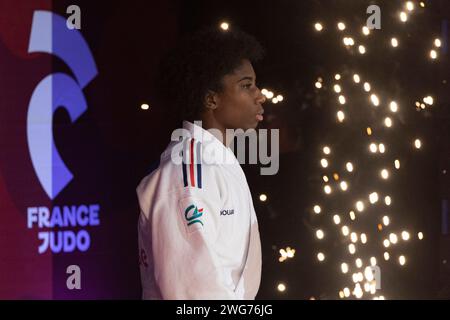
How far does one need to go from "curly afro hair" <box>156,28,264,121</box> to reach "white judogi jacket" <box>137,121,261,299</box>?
0.12 metres

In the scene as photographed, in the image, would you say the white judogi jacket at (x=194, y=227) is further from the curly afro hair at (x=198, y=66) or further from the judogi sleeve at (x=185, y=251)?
the curly afro hair at (x=198, y=66)

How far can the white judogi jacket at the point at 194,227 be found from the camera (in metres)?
1.69

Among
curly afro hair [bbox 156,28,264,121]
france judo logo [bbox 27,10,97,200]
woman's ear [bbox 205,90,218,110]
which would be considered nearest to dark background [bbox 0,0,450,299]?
france judo logo [bbox 27,10,97,200]

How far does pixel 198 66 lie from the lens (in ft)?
6.63

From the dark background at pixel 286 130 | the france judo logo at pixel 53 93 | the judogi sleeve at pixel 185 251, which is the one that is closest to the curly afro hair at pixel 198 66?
the judogi sleeve at pixel 185 251

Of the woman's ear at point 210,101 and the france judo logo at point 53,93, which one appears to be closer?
the woman's ear at point 210,101

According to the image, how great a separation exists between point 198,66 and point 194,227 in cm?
57

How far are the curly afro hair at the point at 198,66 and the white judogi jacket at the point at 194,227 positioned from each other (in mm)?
120

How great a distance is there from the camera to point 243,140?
9.15 feet

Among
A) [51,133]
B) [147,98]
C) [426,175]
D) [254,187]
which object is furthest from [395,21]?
[51,133]

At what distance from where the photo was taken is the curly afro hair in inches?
78.4

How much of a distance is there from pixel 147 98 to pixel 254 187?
646 millimetres

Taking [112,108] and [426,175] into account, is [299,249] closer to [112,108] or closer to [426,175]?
[426,175]
